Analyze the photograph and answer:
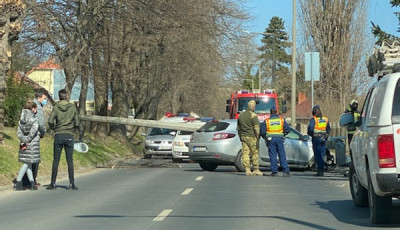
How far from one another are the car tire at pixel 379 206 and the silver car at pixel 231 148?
11.8 meters

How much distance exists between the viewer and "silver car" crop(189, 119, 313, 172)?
856 inches

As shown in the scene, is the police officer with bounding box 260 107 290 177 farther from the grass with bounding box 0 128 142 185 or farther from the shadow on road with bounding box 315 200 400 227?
the shadow on road with bounding box 315 200 400 227

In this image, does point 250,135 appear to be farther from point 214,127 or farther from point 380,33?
point 380,33

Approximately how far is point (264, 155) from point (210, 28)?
9.32m

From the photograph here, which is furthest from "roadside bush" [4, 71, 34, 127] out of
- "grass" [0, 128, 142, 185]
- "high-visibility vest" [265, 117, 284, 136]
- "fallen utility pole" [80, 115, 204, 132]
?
"high-visibility vest" [265, 117, 284, 136]

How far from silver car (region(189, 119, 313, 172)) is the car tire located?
11.8 meters

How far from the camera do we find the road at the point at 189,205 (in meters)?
10.4

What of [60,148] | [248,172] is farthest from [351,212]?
[248,172]

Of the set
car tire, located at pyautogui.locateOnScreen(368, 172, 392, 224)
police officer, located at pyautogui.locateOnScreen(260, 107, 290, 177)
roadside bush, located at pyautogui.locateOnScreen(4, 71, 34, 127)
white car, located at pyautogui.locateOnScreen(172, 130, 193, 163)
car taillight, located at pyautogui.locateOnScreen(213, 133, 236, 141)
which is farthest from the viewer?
white car, located at pyautogui.locateOnScreen(172, 130, 193, 163)

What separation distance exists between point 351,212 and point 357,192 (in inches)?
23.3

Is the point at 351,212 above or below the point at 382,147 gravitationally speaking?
below

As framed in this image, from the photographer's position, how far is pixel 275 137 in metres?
19.9

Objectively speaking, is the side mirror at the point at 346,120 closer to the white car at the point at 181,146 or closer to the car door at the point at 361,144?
the car door at the point at 361,144

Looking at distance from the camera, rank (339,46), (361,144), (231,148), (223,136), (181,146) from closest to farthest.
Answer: (361,144) < (231,148) < (223,136) < (181,146) < (339,46)
